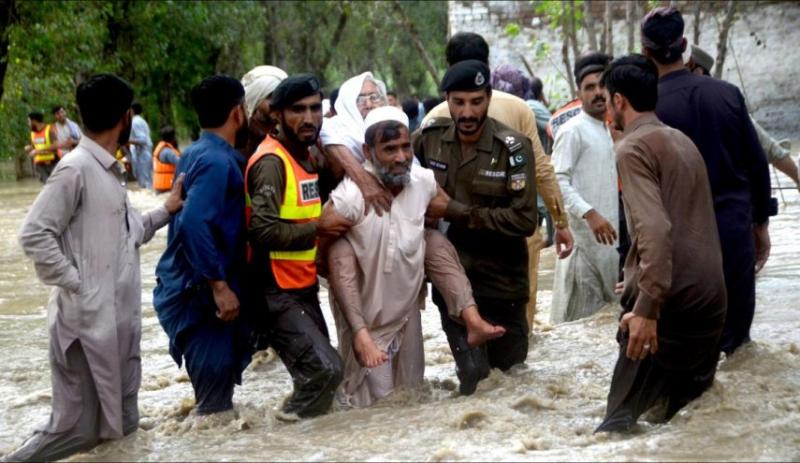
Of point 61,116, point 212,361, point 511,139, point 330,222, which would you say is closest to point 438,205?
point 511,139

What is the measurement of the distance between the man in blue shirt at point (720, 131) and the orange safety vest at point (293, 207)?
1.64 metres

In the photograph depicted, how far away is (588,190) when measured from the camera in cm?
804

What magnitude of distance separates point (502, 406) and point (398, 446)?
82 cm

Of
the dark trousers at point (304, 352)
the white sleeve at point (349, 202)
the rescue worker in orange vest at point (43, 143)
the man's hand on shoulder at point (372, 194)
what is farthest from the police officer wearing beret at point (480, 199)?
the rescue worker in orange vest at point (43, 143)

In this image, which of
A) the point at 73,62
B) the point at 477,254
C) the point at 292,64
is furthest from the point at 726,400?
the point at 292,64

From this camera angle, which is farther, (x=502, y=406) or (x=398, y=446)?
(x=502, y=406)

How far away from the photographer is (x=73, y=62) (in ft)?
87.8

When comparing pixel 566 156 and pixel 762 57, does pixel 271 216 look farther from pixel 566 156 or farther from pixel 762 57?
pixel 762 57

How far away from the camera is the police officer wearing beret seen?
6.44 metres

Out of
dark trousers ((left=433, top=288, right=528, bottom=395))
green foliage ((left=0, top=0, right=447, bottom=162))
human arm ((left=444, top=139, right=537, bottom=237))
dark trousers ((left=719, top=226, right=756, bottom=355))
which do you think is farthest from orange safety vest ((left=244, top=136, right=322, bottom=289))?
green foliage ((left=0, top=0, right=447, bottom=162))

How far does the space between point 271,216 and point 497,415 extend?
52.5 inches

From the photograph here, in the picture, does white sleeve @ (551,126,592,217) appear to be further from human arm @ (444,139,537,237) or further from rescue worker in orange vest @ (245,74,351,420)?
rescue worker in orange vest @ (245,74,351,420)

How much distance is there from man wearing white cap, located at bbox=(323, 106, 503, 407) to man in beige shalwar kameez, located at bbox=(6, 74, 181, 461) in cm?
111

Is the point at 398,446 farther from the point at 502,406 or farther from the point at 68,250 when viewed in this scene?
the point at 68,250
